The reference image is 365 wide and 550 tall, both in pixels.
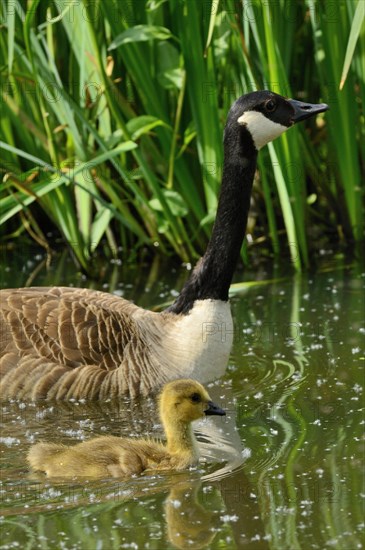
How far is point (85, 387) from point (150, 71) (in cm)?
286

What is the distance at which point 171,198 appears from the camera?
916 cm

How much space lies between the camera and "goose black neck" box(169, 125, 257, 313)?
24.7ft

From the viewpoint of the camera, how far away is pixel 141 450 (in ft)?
20.2

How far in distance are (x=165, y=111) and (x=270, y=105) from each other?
1.88 metres

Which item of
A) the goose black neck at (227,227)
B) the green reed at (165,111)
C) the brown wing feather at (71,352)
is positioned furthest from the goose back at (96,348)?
the green reed at (165,111)

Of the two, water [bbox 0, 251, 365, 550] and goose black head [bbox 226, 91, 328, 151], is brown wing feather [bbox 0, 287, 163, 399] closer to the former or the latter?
water [bbox 0, 251, 365, 550]

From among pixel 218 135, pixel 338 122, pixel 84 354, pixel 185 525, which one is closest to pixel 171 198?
pixel 218 135

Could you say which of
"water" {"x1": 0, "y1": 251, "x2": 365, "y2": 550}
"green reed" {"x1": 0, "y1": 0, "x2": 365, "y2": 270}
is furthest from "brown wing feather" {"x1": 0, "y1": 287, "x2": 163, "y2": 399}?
"green reed" {"x1": 0, "y1": 0, "x2": 365, "y2": 270}

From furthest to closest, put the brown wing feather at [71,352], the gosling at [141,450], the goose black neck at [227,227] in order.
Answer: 1. the goose black neck at [227,227]
2. the brown wing feather at [71,352]
3. the gosling at [141,450]

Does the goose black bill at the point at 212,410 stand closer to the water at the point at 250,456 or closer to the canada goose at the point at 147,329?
the water at the point at 250,456

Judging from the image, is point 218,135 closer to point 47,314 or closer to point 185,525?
point 47,314

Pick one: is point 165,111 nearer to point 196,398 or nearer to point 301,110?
point 301,110

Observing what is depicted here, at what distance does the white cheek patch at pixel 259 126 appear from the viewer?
7.42 m

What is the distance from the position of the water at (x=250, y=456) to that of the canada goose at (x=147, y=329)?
0.55 ft
